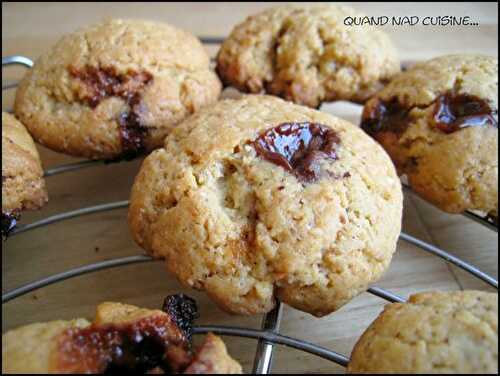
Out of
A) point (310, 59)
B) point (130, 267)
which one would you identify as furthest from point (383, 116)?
point (130, 267)

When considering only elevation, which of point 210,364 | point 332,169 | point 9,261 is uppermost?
point 332,169

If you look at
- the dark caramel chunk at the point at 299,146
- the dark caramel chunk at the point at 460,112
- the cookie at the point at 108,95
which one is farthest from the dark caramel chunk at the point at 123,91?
the dark caramel chunk at the point at 460,112

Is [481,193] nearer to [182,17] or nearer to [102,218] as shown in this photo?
[102,218]

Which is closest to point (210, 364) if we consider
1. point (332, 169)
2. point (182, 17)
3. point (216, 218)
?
point (216, 218)

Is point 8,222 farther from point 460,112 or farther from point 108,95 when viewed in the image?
point 460,112

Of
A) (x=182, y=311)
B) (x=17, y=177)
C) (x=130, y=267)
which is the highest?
(x=17, y=177)

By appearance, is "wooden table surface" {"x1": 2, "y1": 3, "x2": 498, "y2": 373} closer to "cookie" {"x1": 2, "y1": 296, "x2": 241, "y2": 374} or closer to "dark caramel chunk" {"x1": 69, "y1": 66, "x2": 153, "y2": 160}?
"dark caramel chunk" {"x1": 69, "y1": 66, "x2": 153, "y2": 160}
